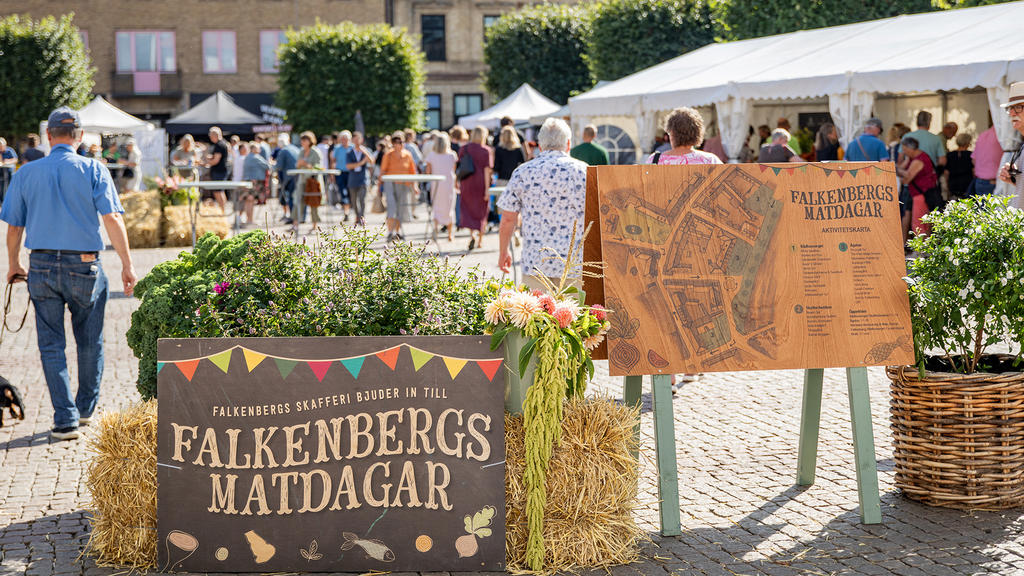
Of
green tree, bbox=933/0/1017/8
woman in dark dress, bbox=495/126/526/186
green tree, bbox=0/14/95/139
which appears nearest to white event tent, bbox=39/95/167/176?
green tree, bbox=0/14/95/139

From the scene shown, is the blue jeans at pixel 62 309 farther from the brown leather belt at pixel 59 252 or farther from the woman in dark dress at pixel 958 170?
the woman in dark dress at pixel 958 170

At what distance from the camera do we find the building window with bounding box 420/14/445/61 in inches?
1922

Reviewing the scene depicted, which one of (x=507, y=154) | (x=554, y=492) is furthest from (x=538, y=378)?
(x=507, y=154)

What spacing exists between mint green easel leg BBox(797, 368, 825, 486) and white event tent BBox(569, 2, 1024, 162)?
8125 millimetres

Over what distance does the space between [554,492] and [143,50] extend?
4564 cm

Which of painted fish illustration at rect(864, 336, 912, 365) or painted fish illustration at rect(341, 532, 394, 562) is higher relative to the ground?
painted fish illustration at rect(864, 336, 912, 365)

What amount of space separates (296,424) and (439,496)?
22.4 inches

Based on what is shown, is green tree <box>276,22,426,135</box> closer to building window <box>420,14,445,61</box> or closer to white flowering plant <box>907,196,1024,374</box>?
building window <box>420,14,445,61</box>

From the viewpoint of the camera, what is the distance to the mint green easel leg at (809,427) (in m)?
5.07

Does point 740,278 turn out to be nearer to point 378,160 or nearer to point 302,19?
point 378,160

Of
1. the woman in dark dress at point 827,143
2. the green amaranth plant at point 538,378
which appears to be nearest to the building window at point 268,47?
the woman in dark dress at point 827,143

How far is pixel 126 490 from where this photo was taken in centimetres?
412

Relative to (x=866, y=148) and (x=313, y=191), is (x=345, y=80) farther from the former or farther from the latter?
(x=866, y=148)

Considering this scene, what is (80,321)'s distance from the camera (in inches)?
245
